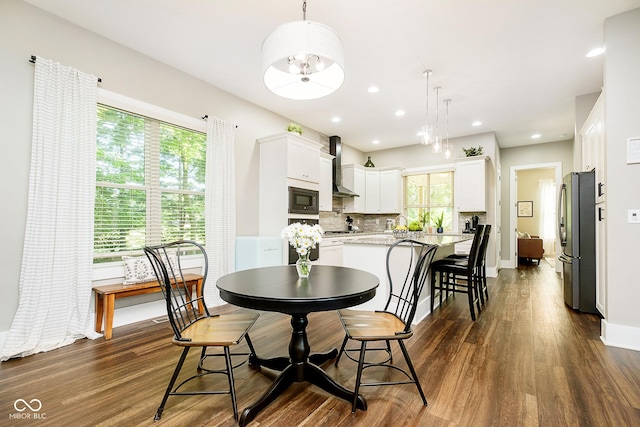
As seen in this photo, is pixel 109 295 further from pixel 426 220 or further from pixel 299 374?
pixel 426 220

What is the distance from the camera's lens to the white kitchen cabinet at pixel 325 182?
18.0 feet

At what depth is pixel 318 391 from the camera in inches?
73.2

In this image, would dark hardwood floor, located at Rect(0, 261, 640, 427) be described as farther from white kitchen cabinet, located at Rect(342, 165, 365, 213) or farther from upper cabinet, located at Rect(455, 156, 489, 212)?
white kitchen cabinet, located at Rect(342, 165, 365, 213)

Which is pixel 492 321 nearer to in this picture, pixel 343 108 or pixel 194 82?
pixel 343 108

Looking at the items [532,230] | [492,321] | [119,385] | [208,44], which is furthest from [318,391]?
[532,230]

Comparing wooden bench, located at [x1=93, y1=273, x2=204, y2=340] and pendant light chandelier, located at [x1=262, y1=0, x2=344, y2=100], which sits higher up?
Result: pendant light chandelier, located at [x1=262, y1=0, x2=344, y2=100]

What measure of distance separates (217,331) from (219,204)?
2.35 metres

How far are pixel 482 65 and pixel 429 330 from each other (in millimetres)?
3005

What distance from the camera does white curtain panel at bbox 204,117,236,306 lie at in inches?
149

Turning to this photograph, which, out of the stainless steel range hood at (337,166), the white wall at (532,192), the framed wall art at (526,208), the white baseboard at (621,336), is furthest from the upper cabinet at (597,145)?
the framed wall art at (526,208)

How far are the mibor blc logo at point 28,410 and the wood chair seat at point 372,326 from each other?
1.75 metres

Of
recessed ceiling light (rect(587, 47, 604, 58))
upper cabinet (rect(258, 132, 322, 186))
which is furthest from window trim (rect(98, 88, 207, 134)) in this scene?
recessed ceiling light (rect(587, 47, 604, 58))

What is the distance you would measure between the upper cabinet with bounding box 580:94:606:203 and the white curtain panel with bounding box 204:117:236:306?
4.01 metres

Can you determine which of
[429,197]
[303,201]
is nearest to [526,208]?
[429,197]
